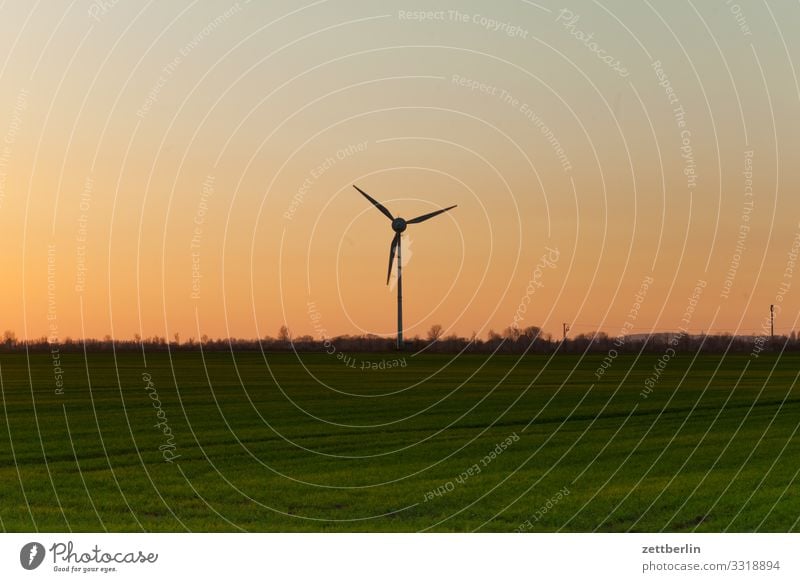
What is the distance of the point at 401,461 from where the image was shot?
30625mm

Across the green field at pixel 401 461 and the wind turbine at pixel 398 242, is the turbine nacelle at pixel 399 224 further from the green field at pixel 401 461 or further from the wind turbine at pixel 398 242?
the green field at pixel 401 461

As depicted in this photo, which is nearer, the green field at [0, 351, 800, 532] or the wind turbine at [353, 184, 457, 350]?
the green field at [0, 351, 800, 532]

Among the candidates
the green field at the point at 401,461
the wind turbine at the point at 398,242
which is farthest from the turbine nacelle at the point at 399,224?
the green field at the point at 401,461

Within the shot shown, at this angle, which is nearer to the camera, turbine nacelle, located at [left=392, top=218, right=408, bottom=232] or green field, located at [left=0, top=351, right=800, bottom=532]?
green field, located at [left=0, top=351, right=800, bottom=532]

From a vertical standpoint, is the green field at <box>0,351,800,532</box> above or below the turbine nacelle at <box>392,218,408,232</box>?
below

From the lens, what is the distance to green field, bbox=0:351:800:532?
72.1 ft

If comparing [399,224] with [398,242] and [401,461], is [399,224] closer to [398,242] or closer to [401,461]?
[398,242]

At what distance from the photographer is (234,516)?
22.1 m

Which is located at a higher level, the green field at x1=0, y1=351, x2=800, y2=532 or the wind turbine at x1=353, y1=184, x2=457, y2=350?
the wind turbine at x1=353, y1=184, x2=457, y2=350

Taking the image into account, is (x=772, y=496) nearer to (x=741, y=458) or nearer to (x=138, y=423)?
(x=741, y=458)

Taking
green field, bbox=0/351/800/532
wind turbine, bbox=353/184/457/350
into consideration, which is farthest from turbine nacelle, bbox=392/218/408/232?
green field, bbox=0/351/800/532

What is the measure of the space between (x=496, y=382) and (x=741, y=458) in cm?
4117

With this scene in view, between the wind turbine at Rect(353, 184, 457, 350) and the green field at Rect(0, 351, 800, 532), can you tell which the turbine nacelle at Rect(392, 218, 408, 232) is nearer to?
the wind turbine at Rect(353, 184, 457, 350)

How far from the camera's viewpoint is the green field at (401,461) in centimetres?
2198
